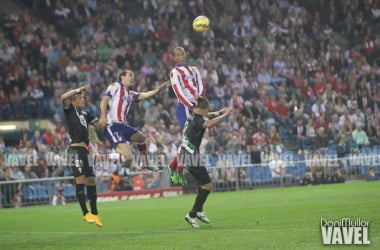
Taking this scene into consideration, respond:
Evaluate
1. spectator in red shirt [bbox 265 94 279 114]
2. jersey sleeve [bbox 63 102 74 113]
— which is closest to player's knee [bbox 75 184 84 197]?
jersey sleeve [bbox 63 102 74 113]

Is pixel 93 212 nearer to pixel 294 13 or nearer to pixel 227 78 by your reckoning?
pixel 227 78

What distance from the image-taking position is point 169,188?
28641mm

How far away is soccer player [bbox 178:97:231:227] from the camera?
52.2ft

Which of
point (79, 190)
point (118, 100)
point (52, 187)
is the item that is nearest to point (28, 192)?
point (52, 187)

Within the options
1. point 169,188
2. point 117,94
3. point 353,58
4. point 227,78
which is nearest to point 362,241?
point 117,94

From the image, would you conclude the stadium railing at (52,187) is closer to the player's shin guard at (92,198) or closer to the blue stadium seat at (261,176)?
the blue stadium seat at (261,176)

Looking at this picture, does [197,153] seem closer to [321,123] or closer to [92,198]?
[92,198]

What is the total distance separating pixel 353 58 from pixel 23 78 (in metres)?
14.8

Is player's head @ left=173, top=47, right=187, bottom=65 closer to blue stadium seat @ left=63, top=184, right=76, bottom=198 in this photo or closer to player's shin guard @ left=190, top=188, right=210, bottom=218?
player's shin guard @ left=190, top=188, right=210, bottom=218

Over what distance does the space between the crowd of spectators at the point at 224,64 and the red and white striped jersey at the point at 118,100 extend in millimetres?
9521

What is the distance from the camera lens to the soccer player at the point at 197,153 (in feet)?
52.2

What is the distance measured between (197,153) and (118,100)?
255cm

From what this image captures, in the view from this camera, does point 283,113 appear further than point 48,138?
Yes

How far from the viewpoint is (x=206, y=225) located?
1602 centimetres
